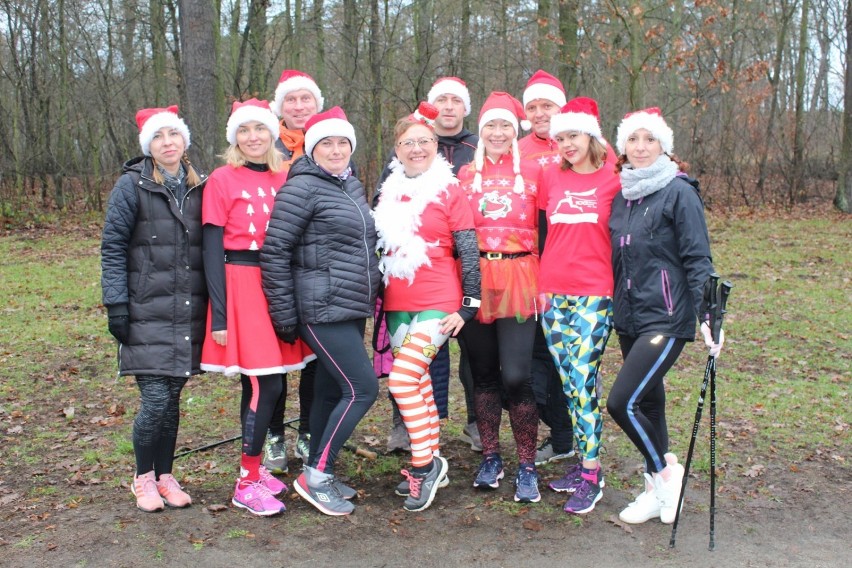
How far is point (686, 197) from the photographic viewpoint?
13.7 ft

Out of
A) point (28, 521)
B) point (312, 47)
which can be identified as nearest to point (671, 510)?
point (28, 521)

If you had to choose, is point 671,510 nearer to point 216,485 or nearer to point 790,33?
point 216,485

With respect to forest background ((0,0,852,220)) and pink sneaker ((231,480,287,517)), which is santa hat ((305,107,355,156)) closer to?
pink sneaker ((231,480,287,517))

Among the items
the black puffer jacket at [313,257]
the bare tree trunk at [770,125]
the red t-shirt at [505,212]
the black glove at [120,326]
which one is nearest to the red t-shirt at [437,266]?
the red t-shirt at [505,212]

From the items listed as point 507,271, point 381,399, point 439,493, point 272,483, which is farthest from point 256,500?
point 381,399

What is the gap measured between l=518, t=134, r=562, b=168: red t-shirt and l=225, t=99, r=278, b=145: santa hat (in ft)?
5.14

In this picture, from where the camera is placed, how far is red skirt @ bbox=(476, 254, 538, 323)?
4566 mm

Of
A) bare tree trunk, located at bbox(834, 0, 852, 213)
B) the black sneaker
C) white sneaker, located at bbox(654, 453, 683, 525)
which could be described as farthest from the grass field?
bare tree trunk, located at bbox(834, 0, 852, 213)

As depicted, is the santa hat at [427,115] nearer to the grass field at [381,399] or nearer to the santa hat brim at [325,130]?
the santa hat brim at [325,130]

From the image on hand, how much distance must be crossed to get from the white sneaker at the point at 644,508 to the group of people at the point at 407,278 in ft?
0.04

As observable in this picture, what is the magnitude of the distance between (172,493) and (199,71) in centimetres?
641

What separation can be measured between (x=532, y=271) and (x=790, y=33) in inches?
1071

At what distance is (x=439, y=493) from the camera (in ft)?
16.1

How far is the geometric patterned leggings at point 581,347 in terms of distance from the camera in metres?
4.48
